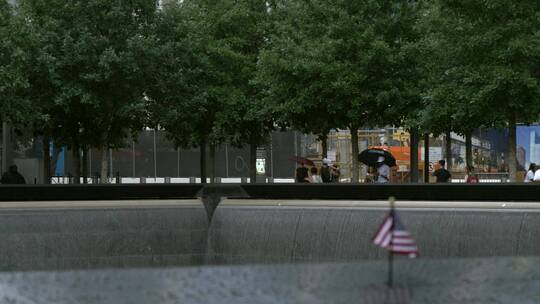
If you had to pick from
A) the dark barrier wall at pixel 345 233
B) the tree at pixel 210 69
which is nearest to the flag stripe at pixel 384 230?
the dark barrier wall at pixel 345 233

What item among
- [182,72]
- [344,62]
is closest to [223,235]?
[344,62]

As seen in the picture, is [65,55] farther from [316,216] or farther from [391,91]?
[316,216]

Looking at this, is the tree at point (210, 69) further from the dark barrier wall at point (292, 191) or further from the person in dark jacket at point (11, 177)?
the dark barrier wall at point (292, 191)

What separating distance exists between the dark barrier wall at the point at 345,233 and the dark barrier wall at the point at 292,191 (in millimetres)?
1177

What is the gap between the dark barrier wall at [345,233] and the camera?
10.3 metres

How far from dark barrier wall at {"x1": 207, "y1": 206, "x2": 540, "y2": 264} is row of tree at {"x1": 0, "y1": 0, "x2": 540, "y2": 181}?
42.7 ft

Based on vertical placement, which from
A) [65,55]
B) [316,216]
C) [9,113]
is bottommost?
[316,216]

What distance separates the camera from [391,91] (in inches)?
1088

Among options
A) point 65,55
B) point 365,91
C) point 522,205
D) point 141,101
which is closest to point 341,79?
point 365,91

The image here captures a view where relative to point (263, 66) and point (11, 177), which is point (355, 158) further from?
point (11, 177)

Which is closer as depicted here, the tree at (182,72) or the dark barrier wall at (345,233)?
the dark barrier wall at (345,233)

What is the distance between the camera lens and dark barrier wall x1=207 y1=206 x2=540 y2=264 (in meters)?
10.3

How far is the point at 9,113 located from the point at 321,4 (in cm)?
1033

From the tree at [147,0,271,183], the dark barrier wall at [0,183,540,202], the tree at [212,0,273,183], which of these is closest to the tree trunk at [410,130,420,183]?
the tree at [212,0,273,183]
